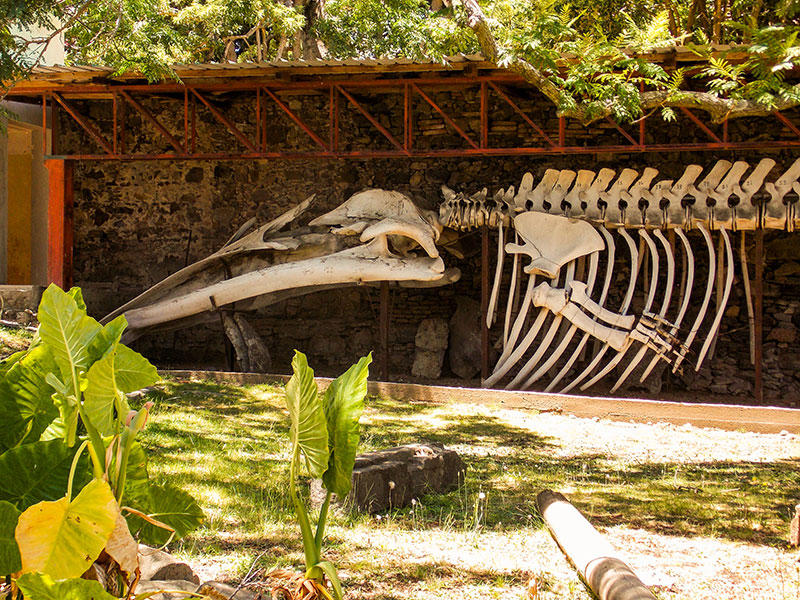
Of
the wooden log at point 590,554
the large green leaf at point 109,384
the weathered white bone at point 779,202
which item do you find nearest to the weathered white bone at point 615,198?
the weathered white bone at point 779,202

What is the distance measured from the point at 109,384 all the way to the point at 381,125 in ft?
32.1

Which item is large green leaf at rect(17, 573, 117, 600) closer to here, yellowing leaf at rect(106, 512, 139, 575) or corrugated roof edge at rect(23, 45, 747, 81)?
yellowing leaf at rect(106, 512, 139, 575)

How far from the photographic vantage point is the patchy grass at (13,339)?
9.02 metres

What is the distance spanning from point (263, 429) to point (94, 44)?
5.32m

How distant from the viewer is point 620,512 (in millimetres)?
4754

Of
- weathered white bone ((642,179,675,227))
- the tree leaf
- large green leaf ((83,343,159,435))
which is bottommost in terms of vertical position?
the tree leaf

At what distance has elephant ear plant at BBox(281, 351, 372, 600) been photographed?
2.42 m

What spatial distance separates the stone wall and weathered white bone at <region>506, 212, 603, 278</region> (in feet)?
7.55

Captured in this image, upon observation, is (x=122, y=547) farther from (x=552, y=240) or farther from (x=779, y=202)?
(x=779, y=202)

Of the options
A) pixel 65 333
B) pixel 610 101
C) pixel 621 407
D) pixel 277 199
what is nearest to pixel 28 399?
pixel 65 333

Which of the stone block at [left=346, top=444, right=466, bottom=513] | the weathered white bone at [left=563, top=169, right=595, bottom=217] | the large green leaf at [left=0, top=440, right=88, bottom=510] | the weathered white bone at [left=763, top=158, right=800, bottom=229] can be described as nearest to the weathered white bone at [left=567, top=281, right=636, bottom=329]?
the weathered white bone at [left=563, top=169, right=595, bottom=217]

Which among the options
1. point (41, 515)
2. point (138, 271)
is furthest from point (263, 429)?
point (138, 271)

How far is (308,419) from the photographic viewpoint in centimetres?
242

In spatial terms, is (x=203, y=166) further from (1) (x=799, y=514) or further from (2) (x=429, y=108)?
(1) (x=799, y=514)
